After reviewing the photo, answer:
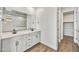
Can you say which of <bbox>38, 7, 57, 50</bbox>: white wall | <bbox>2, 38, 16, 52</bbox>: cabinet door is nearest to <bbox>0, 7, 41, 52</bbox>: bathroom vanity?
<bbox>2, 38, 16, 52</bbox>: cabinet door

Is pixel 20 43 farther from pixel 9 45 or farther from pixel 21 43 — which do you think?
pixel 9 45

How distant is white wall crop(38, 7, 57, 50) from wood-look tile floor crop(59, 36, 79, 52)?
0.42ft

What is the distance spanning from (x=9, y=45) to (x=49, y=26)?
31.7 inches

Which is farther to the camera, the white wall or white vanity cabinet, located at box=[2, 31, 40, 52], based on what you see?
the white wall

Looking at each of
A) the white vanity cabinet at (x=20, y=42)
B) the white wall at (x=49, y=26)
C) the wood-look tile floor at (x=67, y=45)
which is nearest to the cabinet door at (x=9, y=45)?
the white vanity cabinet at (x=20, y=42)

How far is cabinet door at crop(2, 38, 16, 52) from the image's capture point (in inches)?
53.8

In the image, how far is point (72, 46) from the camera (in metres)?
1.48

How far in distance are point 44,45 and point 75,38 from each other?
59 centimetres

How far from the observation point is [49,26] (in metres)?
1.58

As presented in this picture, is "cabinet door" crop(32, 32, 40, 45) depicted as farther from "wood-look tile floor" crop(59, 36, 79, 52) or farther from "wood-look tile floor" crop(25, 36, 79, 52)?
"wood-look tile floor" crop(59, 36, 79, 52)

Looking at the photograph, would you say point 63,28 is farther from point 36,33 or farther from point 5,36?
point 5,36

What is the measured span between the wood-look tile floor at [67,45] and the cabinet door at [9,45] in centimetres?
86

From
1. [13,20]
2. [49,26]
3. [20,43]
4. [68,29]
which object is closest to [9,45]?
[20,43]
